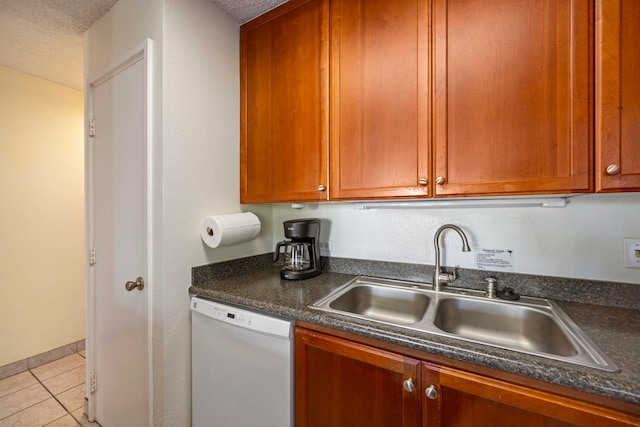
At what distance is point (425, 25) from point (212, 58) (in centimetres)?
109

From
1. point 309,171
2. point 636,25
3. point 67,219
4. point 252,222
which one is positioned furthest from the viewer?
point 67,219

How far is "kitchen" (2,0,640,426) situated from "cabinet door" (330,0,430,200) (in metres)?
0.38

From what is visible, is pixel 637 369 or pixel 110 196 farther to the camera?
pixel 110 196

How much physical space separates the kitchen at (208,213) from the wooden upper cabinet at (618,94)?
0.35m

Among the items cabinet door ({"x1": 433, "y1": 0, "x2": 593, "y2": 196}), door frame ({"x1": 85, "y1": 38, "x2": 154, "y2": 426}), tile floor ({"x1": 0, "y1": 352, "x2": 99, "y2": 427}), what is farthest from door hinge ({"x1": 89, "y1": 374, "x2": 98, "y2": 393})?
cabinet door ({"x1": 433, "y1": 0, "x2": 593, "y2": 196})

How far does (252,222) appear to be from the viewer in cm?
151

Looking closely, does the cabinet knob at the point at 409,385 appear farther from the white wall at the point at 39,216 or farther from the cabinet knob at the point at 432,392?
the white wall at the point at 39,216

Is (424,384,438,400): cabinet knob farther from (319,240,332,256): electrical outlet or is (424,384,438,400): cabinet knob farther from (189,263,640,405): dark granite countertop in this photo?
(319,240,332,256): electrical outlet

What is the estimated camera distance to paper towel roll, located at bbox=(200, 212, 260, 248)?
1317mm

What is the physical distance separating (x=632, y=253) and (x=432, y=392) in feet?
3.23

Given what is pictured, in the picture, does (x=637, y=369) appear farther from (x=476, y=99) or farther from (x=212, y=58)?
(x=212, y=58)

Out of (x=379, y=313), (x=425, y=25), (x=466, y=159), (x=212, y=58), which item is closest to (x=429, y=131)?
(x=466, y=159)

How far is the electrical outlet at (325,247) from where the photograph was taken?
1655 millimetres

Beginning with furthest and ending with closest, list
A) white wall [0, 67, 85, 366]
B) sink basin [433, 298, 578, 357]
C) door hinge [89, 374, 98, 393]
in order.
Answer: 1. white wall [0, 67, 85, 366]
2. door hinge [89, 374, 98, 393]
3. sink basin [433, 298, 578, 357]
